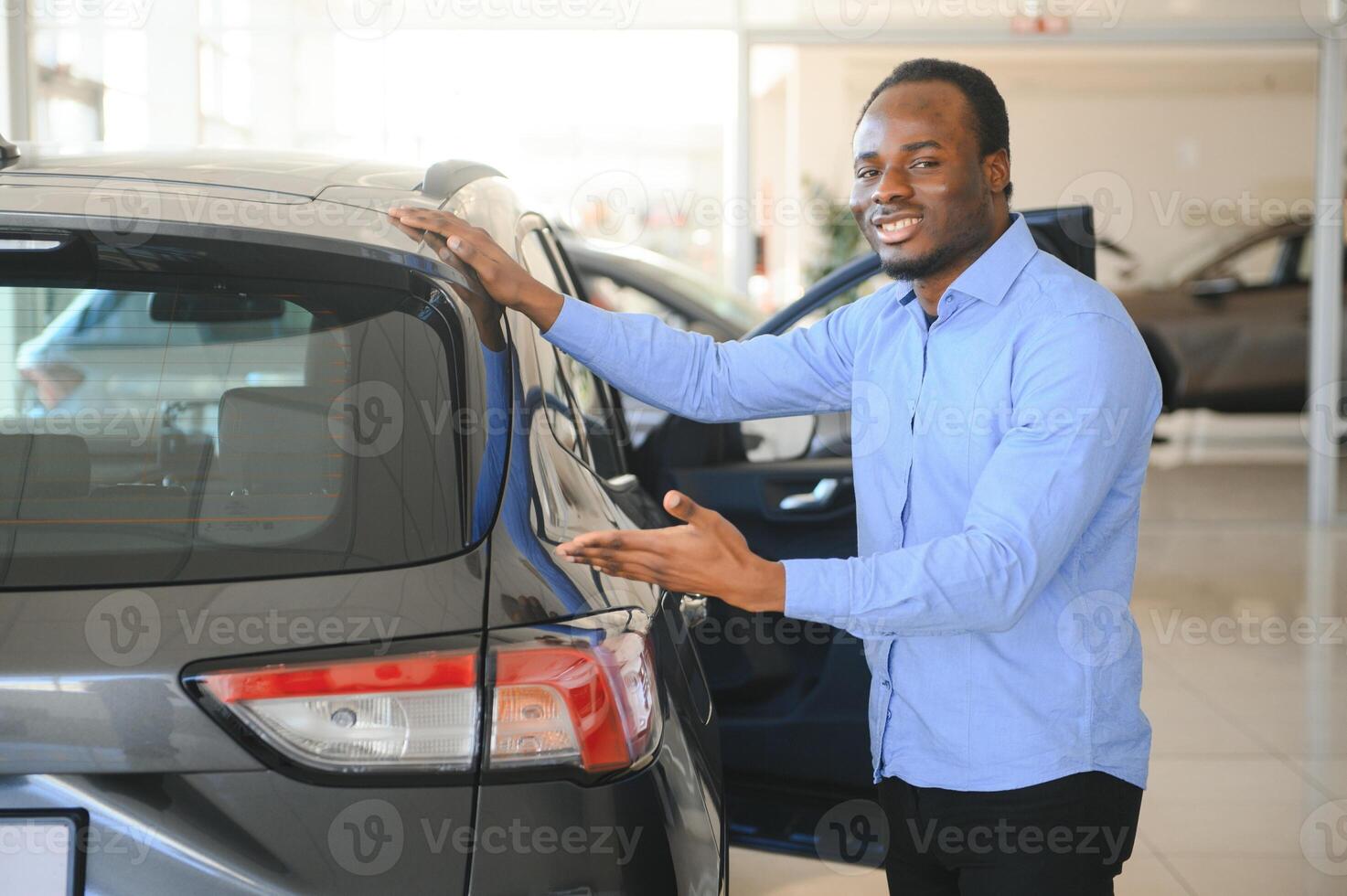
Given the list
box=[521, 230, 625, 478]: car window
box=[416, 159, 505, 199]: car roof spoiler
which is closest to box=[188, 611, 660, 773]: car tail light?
box=[521, 230, 625, 478]: car window

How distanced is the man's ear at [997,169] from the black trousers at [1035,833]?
65 centimetres

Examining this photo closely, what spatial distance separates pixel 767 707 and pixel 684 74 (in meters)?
5.29

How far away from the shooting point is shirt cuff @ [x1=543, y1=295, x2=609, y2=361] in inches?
69.9

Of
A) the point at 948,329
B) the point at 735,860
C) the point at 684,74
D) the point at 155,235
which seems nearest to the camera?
the point at 155,235

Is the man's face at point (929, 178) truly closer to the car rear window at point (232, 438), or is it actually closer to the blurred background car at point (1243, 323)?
the car rear window at point (232, 438)

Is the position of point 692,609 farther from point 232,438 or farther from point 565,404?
point 232,438

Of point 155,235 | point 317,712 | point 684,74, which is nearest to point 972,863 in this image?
point 317,712

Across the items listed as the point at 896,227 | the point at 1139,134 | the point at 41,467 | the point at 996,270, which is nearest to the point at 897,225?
the point at 896,227

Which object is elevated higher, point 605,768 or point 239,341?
point 239,341

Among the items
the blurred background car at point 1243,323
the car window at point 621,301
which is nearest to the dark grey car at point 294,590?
the car window at point 621,301

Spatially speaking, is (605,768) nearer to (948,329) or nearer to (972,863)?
(972,863)

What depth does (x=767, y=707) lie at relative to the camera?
2.46 m

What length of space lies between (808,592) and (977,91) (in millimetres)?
622

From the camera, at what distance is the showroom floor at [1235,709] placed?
3.03 meters
